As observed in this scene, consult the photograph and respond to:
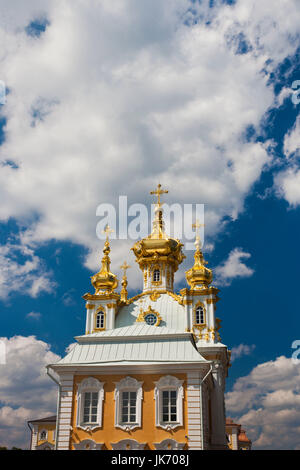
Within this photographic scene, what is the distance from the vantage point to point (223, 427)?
32906mm

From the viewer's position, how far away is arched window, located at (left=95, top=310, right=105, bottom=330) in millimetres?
39719

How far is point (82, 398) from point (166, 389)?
4.03 meters

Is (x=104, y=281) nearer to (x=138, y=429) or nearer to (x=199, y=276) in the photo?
(x=199, y=276)

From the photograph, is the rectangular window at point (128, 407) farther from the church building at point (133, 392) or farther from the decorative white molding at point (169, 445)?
the decorative white molding at point (169, 445)

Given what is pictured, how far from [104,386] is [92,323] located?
1745 cm

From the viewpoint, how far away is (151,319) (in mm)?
38438

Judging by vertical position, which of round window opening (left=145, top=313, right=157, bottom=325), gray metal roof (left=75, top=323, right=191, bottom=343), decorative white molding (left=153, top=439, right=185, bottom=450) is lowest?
decorative white molding (left=153, top=439, right=185, bottom=450)

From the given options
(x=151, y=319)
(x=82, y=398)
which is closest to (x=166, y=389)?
(x=82, y=398)

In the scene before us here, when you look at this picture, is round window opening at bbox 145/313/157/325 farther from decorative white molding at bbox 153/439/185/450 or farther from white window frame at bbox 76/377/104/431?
decorative white molding at bbox 153/439/185/450

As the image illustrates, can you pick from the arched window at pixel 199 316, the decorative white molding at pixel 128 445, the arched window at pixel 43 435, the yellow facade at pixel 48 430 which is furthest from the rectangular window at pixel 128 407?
the arched window at pixel 43 435

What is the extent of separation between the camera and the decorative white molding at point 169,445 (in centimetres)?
2119

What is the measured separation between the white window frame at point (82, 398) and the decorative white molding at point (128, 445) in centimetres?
117

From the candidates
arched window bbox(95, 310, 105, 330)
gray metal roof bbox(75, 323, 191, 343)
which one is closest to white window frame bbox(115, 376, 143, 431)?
gray metal roof bbox(75, 323, 191, 343)

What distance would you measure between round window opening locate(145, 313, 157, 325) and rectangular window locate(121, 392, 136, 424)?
15.6 metres
